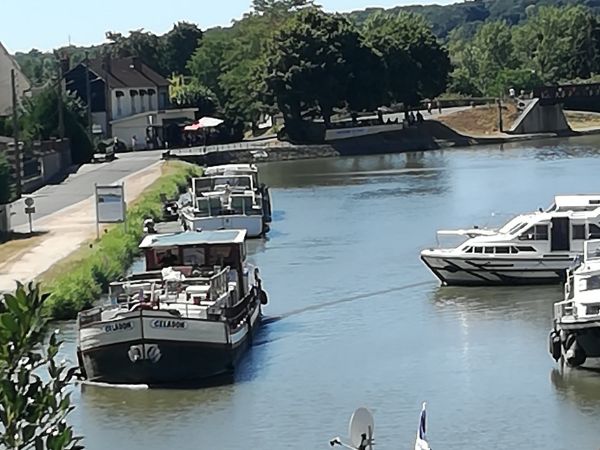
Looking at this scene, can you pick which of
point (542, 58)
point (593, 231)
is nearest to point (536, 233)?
point (593, 231)

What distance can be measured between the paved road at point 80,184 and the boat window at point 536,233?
18806 mm

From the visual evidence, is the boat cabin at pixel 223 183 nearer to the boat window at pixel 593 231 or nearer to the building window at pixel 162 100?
the boat window at pixel 593 231

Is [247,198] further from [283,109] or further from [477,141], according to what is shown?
[477,141]

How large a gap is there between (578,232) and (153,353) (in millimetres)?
13438

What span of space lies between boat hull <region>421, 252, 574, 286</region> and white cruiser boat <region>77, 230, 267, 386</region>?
7959 mm

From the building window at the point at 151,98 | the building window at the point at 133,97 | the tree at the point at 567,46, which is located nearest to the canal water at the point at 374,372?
the building window at the point at 133,97

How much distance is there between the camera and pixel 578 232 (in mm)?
34406

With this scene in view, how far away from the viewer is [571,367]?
81.6 feet

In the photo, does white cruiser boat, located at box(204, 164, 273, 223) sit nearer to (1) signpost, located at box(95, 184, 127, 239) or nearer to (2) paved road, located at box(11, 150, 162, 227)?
(2) paved road, located at box(11, 150, 162, 227)

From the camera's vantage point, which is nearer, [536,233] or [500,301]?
[500,301]

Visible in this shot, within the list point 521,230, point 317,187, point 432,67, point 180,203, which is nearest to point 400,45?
point 432,67

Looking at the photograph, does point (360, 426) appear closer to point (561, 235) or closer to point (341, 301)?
point (341, 301)

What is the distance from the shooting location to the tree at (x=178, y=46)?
13400 cm

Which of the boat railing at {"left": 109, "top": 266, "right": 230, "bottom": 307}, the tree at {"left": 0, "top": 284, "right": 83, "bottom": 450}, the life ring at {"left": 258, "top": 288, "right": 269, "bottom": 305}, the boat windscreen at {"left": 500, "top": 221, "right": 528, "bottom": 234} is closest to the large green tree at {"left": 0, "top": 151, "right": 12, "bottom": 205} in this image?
the life ring at {"left": 258, "top": 288, "right": 269, "bottom": 305}
